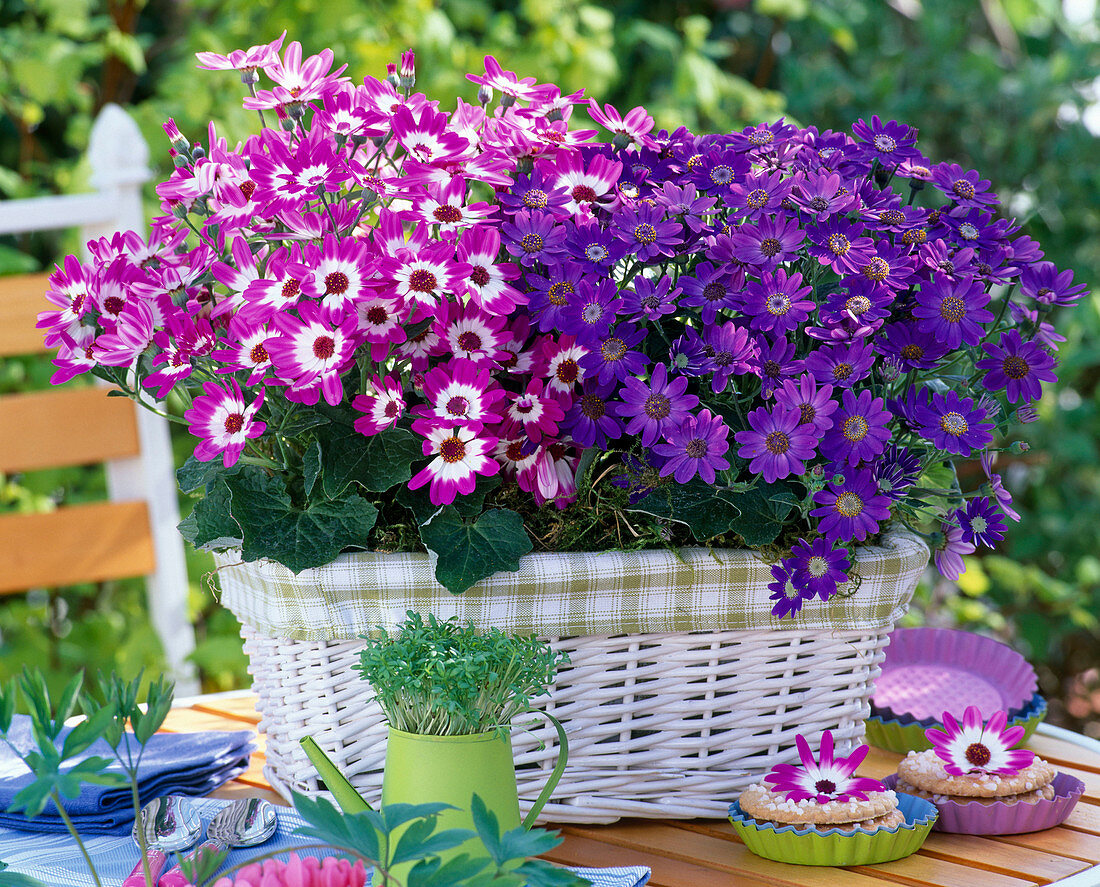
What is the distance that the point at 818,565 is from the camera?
29.8 inches

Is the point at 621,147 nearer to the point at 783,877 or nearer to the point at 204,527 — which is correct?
the point at 204,527

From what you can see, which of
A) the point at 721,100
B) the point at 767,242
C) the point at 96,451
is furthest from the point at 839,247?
the point at 721,100

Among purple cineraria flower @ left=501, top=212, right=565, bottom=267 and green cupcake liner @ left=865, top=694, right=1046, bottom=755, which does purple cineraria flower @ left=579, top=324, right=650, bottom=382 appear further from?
green cupcake liner @ left=865, top=694, right=1046, bottom=755

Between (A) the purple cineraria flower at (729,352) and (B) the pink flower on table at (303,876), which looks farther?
(A) the purple cineraria flower at (729,352)

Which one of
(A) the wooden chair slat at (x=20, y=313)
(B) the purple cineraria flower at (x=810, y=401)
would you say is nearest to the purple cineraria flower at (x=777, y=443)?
(B) the purple cineraria flower at (x=810, y=401)

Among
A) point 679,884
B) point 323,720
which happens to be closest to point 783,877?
point 679,884

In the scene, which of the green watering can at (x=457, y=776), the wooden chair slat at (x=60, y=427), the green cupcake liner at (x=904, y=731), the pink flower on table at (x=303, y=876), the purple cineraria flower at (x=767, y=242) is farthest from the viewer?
the wooden chair slat at (x=60, y=427)

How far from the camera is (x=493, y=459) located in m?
0.78

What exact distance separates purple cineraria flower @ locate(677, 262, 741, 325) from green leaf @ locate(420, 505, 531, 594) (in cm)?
19

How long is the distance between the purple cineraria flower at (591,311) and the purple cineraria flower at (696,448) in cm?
8

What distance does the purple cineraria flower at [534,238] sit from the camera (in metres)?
0.76

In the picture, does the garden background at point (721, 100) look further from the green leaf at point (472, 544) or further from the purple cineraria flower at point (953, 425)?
the purple cineraria flower at point (953, 425)

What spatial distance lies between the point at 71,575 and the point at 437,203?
3.86ft

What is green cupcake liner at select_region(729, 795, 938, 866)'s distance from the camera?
740mm
